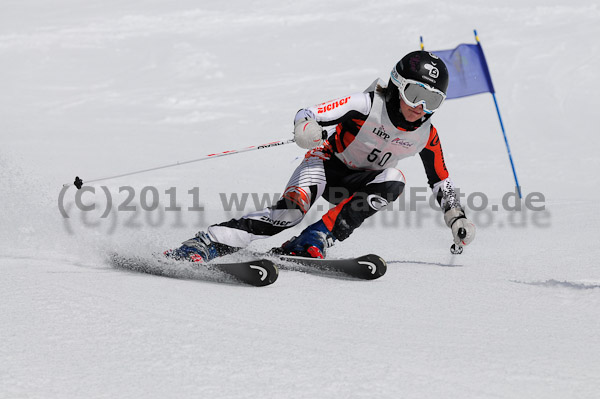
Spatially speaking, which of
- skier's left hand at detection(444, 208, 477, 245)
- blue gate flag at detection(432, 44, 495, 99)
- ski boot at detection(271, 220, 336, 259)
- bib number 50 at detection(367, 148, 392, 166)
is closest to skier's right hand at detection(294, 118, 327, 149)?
bib number 50 at detection(367, 148, 392, 166)

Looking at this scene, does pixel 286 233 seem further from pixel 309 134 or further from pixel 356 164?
pixel 309 134

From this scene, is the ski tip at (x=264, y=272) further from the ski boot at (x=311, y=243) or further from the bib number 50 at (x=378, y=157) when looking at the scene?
the bib number 50 at (x=378, y=157)

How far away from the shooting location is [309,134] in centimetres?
427

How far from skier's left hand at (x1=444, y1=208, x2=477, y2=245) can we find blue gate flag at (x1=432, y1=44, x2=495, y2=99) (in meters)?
2.99

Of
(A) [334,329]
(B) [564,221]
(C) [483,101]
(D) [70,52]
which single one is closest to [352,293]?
(A) [334,329]

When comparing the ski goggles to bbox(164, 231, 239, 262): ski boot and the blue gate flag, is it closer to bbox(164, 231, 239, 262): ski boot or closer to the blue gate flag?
bbox(164, 231, 239, 262): ski boot

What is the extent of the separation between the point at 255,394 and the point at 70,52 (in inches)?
670

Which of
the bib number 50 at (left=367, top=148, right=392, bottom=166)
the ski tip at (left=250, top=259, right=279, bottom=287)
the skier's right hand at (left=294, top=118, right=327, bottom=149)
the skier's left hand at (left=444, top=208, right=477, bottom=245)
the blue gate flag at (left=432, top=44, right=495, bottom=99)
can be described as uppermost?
the blue gate flag at (left=432, top=44, right=495, bottom=99)

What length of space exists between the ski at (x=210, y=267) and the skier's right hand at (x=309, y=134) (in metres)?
0.76

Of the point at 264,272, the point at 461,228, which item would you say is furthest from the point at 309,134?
the point at 461,228

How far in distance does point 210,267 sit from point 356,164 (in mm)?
1305

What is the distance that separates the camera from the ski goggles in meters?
4.30

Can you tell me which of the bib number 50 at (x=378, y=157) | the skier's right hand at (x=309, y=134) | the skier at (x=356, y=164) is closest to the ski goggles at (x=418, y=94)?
the skier at (x=356, y=164)

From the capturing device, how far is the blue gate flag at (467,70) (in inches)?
293
